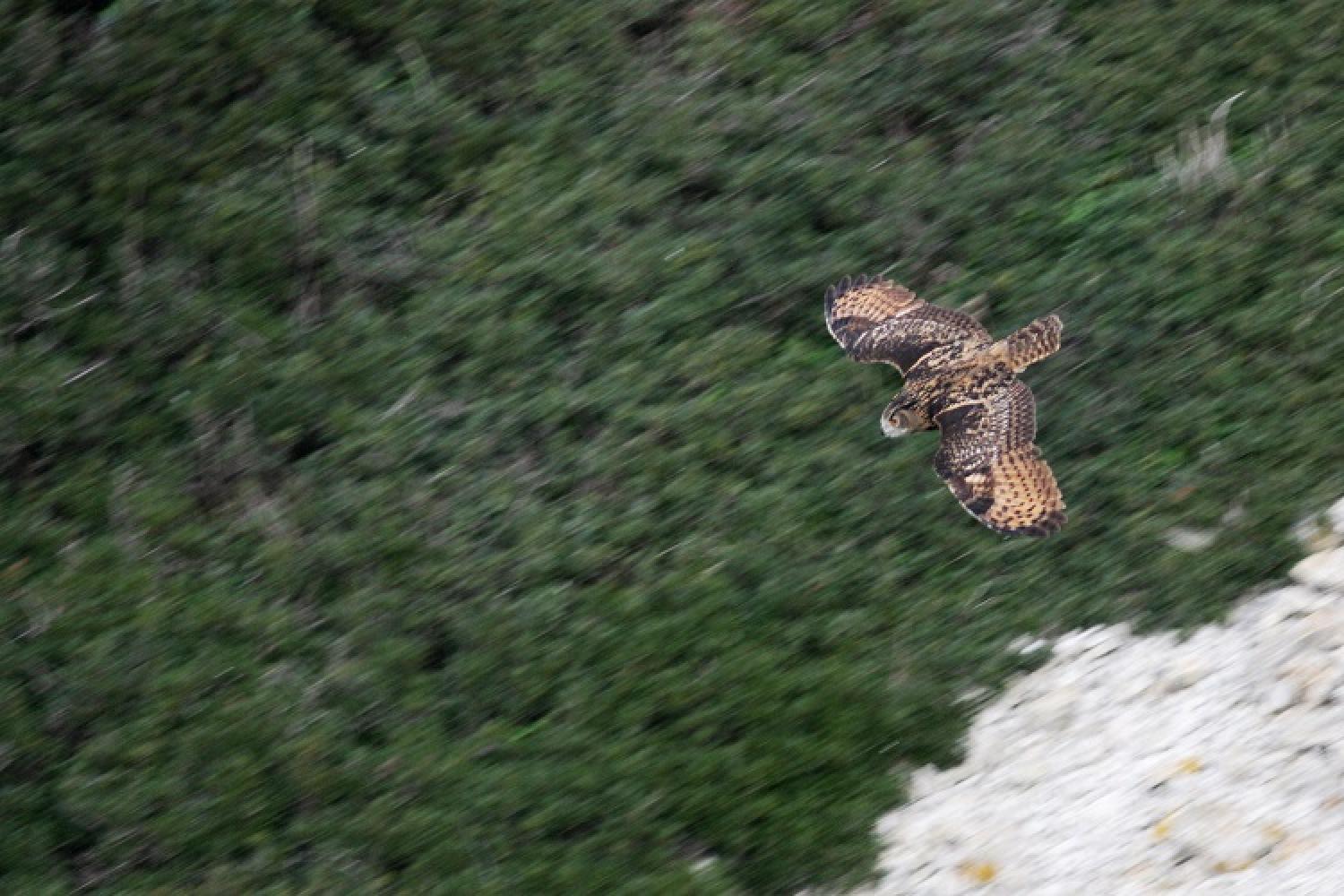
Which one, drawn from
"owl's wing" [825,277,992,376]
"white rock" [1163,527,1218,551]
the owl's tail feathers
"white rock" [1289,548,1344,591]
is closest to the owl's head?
"owl's wing" [825,277,992,376]

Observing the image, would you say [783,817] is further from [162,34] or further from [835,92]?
[162,34]

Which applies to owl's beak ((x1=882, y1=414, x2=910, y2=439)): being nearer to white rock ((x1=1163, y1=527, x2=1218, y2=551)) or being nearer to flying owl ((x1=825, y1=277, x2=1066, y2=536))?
flying owl ((x1=825, y1=277, x2=1066, y2=536))

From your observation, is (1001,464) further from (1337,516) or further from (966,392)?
(1337,516)

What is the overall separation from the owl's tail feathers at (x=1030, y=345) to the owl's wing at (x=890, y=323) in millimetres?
97

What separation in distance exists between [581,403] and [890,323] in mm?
1176

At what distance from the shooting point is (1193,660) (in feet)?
16.4

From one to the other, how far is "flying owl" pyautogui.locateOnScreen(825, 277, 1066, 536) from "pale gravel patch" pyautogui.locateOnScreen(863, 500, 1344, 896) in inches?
21.6

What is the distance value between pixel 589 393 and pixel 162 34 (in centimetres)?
220

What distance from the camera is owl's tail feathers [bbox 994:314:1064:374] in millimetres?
5680

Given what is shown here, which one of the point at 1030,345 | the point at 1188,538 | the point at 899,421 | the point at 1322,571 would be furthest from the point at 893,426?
the point at 1322,571

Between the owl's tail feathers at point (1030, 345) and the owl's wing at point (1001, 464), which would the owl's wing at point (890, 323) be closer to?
the owl's tail feathers at point (1030, 345)

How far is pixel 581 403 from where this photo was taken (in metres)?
5.68

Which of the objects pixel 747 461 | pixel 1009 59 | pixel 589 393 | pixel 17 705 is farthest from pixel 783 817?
pixel 1009 59

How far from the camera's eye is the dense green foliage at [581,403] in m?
4.81
